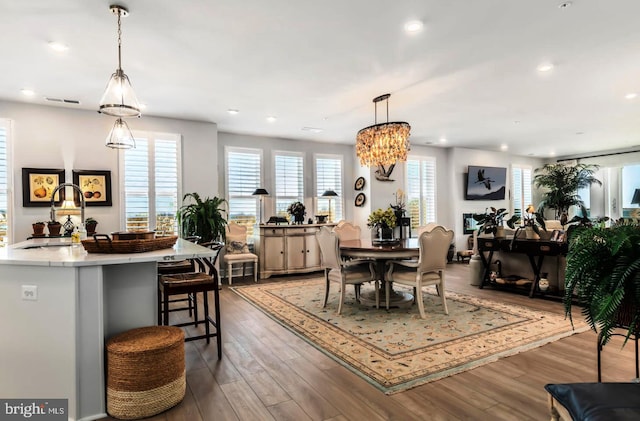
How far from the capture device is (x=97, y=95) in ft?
15.3

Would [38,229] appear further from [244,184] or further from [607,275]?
[607,275]

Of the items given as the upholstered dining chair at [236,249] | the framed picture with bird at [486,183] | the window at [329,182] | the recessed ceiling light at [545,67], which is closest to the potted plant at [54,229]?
the upholstered dining chair at [236,249]

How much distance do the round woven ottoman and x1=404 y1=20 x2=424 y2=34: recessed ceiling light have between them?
2.96 m

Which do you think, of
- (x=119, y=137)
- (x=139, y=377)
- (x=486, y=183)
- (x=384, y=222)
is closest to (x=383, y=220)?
(x=384, y=222)

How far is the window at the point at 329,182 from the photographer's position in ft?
25.8

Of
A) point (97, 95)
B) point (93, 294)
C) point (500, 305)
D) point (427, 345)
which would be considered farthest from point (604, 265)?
point (97, 95)

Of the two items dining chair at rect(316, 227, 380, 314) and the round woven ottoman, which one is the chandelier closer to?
dining chair at rect(316, 227, 380, 314)

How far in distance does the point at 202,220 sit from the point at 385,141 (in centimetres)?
300

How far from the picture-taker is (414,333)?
11.6 ft

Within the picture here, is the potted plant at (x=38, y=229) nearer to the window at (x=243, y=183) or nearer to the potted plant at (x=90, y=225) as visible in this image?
the potted plant at (x=90, y=225)

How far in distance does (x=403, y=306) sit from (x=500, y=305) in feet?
4.12

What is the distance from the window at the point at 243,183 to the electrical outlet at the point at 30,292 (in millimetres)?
4685

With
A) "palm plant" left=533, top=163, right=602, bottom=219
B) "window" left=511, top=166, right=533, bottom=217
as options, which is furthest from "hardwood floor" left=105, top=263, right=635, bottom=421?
"palm plant" left=533, top=163, right=602, bottom=219

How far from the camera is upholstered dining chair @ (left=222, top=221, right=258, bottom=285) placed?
6.21 metres
